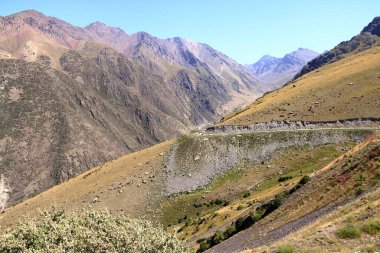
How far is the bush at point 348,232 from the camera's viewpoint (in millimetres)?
22000

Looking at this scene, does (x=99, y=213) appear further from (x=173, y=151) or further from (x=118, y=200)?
(x=173, y=151)

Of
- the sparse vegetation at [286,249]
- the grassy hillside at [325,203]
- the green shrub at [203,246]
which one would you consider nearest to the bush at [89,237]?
the sparse vegetation at [286,249]

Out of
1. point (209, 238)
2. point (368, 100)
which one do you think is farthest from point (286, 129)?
point (209, 238)

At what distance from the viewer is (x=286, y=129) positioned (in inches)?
3558

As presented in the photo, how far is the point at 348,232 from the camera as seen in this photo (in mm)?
22297

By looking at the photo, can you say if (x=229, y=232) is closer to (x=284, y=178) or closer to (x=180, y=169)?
(x=284, y=178)

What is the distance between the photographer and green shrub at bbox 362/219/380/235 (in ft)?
71.6

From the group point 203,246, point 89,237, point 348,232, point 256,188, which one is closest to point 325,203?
point 348,232

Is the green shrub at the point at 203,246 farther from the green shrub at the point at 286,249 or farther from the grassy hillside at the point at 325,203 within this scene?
the green shrub at the point at 286,249

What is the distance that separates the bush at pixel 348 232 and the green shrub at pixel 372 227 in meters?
0.53

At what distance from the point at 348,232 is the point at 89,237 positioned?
1584 cm

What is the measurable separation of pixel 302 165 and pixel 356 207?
44.6 metres

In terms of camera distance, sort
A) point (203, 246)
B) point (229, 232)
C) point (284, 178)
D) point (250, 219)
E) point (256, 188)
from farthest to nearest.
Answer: point (256, 188) < point (284, 178) < point (203, 246) < point (229, 232) < point (250, 219)

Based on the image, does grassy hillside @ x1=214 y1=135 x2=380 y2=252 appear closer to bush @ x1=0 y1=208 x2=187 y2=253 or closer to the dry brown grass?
bush @ x1=0 y1=208 x2=187 y2=253
